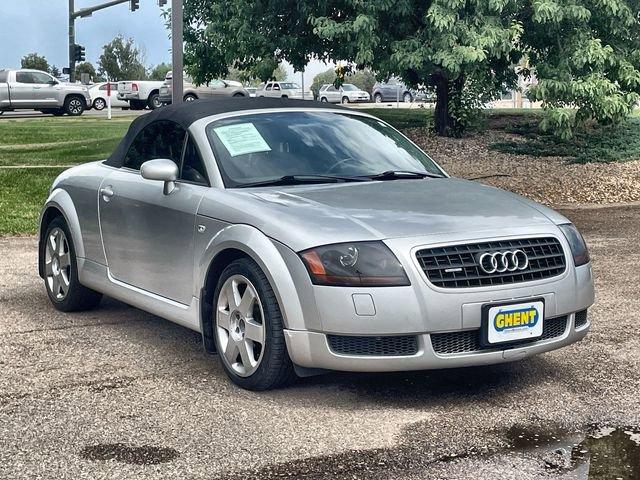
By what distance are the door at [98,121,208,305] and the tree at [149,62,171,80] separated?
9895cm

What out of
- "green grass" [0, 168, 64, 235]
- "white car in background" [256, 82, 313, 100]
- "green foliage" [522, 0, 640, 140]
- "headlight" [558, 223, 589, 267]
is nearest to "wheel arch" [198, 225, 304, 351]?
"headlight" [558, 223, 589, 267]

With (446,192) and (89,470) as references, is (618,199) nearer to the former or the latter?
(446,192)

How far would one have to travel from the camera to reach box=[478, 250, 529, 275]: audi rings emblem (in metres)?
5.21

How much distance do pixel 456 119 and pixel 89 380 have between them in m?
15.1

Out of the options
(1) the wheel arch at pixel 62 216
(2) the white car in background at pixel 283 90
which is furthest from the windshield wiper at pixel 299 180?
(2) the white car in background at pixel 283 90

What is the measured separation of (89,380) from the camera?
5.83 meters

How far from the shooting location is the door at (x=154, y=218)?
6125mm

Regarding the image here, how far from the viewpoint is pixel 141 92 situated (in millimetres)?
47000

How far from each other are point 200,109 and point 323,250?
1.91 m

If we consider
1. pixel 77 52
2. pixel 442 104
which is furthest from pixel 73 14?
pixel 442 104

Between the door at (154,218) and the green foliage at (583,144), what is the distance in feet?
41.3

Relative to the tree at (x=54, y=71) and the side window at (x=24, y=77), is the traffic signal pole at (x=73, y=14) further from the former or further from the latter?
the tree at (x=54, y=71)

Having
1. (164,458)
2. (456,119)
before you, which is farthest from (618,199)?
(164,458)

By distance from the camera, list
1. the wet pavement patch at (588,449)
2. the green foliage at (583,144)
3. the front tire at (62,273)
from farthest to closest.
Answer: the green foliage at (583,144) < the front tire at (62,273) < the wet pavement patch at (588,449)
